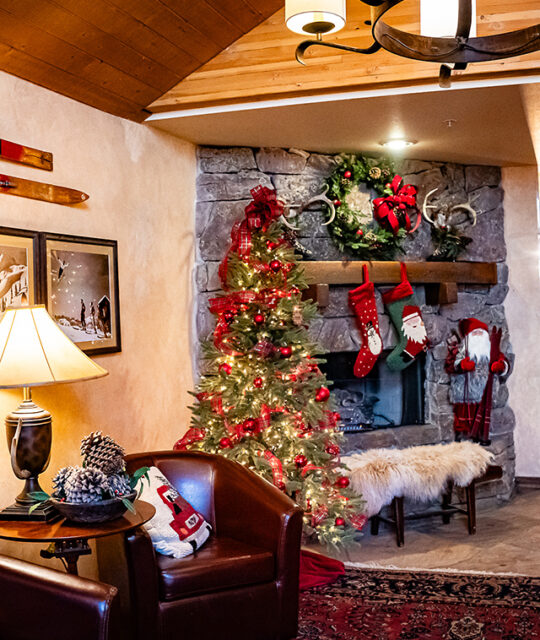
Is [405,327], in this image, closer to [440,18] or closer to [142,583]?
[142,583]

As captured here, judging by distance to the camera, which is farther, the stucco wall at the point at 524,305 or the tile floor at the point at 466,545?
the stucco wall at the point at 524,305

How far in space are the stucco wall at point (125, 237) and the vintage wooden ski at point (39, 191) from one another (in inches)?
1.5

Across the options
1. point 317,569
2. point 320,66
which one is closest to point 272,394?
point 317,569

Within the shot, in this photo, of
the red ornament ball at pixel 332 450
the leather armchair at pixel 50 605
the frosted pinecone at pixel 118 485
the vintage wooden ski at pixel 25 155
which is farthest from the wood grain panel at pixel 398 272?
the leather armchair at pixel 50 605

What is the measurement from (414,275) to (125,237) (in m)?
2.06

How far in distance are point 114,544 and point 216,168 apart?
2.49m

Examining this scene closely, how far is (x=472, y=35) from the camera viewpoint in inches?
71.1

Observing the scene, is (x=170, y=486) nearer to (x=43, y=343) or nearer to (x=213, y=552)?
(x=213, y=552)

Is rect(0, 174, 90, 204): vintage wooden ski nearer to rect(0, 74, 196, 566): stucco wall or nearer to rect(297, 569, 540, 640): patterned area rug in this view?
rect(0, 74, 196, 566): stucco wall

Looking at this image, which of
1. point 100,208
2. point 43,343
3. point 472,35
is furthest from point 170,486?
point 472,35

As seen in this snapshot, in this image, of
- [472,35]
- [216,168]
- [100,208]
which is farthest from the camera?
[216,168]

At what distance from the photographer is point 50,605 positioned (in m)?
2.06

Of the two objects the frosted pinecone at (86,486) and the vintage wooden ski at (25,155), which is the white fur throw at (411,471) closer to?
the frosted pinecone at (86,486)

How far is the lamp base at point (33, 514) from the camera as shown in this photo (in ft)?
8.24
